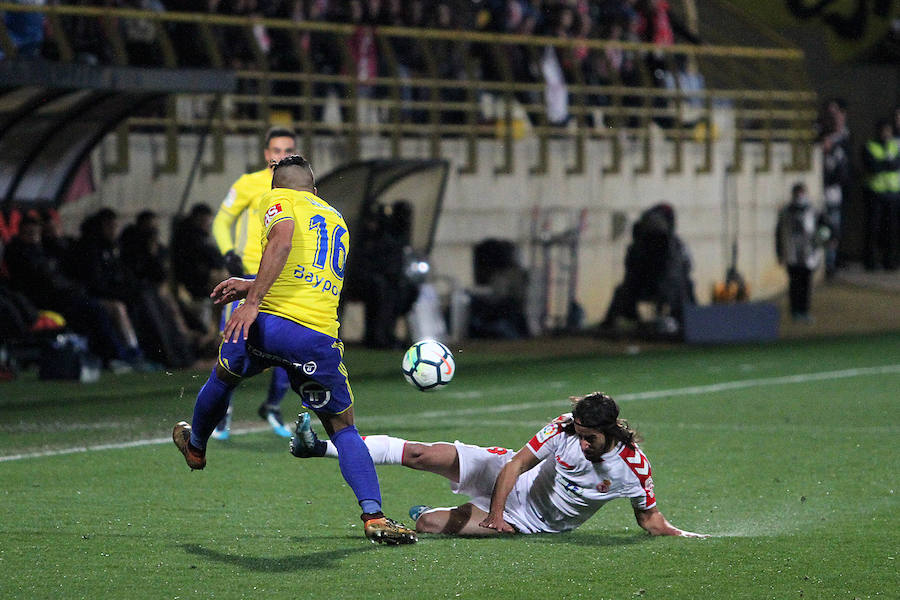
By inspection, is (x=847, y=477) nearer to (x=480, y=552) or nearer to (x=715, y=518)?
(x=715, y=518)

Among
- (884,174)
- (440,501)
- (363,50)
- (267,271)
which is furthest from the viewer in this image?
Answer: (884,174)

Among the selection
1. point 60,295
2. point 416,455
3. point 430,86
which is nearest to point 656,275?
point 430,86

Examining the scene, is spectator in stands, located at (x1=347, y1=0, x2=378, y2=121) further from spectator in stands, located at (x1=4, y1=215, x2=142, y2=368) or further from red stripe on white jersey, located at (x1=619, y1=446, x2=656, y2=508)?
red stripe on white jersey, located at (x1=619, y1=446, x2=656, y2=508)

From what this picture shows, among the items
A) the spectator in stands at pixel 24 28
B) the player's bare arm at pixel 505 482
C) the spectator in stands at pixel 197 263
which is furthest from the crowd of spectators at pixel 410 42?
the player's bare arm at pixel 505 482

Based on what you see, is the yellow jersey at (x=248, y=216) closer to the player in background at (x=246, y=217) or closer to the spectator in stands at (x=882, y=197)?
the player in background at (x=246, y=217)

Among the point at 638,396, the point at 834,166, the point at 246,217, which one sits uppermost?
the point at 246,217

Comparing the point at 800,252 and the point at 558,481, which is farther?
the point at 800,252

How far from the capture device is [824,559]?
6.71m

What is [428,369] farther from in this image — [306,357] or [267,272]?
[267,272]

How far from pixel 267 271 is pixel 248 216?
11.7ft

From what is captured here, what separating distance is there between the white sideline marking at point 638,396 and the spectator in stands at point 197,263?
12.3ft

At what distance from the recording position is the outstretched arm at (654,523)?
7090mm

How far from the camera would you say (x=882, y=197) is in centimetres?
2566

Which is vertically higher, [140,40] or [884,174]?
[140,40]
